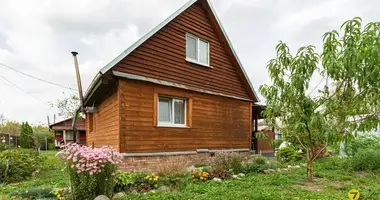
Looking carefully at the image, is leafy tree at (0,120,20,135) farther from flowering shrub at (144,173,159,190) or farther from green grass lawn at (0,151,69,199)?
flowering shrub at (144,173,159,190)

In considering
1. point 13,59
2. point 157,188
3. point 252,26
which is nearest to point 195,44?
point 252,26

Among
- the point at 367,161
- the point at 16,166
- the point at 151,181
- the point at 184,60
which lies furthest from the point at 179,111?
the point at 367,161

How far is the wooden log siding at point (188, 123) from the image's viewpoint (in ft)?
24.4

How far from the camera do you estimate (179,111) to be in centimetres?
914

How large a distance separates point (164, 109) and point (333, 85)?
5.08m

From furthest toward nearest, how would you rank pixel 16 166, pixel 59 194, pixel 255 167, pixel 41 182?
pixel 16 166 < pixel 255 167 < pixel 41 182 < pixel 59 194

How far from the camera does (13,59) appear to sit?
15898 mm

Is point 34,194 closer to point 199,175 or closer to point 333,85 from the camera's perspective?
point 199,175

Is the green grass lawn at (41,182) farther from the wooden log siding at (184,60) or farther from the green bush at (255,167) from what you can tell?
the green bush at (255,167)

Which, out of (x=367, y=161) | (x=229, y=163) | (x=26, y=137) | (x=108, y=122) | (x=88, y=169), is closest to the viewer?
(x=88, y=169)

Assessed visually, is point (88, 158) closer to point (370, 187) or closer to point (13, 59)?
point (370, 187)

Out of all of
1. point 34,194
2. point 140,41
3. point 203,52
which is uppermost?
point 203,52

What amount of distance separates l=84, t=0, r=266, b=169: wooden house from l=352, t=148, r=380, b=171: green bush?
4433 millimetres

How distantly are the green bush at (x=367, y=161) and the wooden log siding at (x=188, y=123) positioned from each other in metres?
4.49
